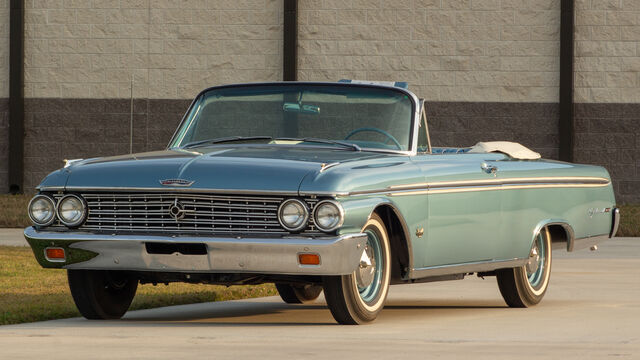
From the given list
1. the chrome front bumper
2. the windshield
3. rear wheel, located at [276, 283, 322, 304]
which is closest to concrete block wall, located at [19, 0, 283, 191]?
rear wheel, located at [276, 283, 322, 304]

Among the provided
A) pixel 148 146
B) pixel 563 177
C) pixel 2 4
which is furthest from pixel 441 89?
pixel 563 177

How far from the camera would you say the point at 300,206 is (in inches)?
312

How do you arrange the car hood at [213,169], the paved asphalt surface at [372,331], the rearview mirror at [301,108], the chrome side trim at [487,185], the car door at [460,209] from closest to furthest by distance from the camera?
the paved asphalt surface at [372,331], the car hood at [213,169], the chrome side trim at [487,185], the car door at [460,209], the rearview mirror at [301,108]

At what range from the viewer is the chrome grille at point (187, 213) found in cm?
801

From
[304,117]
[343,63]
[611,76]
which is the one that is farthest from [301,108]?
[611,76]

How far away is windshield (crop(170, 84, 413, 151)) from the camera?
9352 millimetres

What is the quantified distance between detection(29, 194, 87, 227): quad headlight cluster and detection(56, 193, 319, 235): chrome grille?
0.17ft

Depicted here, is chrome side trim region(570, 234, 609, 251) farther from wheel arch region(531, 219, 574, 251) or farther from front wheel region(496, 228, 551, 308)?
front wheel region(496, 228, 551, 308)

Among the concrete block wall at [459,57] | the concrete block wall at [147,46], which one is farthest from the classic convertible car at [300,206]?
the concrete block wall at [147,46]

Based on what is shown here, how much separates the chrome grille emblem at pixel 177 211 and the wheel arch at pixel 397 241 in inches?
46.8

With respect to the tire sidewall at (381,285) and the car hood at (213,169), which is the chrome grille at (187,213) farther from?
the tire sidewall at (381,285)

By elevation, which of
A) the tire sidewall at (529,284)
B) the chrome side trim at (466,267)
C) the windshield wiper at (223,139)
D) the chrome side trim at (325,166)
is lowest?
the tire sidewall at (529,284)

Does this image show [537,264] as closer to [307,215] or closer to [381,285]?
[381,285]

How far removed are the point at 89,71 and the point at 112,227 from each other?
1639 cm
